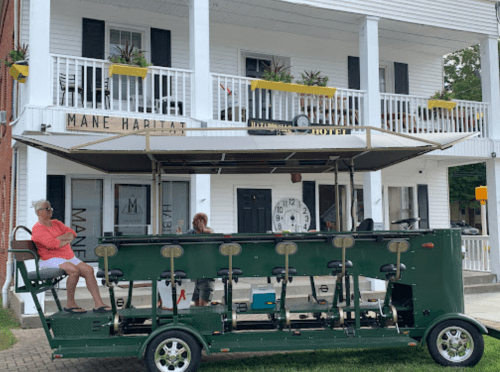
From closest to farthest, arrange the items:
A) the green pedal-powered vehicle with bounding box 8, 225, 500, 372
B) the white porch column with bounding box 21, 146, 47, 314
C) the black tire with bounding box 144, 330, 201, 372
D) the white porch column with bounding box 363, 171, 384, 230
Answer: the black tire with bounding box 144, 330, 201, 372 < the green pedal-powered vehicle with bounding box 8, 225, 500, 372 < the white porch column with bounding box 21, 146, 47, 314 < the white porch column with bounding box 363, 171, 384, 230

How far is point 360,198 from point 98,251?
33.3ft

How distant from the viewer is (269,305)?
19.5 feet

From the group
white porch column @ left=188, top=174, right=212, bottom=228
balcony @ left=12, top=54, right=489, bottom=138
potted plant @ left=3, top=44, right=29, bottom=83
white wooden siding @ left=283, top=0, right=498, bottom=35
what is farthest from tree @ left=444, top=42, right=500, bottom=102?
potted plant @ left=3, top=44, right=29, bottom=83

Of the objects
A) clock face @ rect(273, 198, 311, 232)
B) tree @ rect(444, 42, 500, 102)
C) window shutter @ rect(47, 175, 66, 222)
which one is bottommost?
clock face @ rect(273, 198, 311, 232)

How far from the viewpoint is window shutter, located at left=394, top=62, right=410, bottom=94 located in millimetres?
14930

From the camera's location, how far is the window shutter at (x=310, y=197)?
13672mm

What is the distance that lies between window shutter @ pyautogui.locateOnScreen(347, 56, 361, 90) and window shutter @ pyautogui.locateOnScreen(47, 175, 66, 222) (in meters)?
7.62

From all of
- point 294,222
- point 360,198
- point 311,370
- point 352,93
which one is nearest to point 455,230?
point 311,370

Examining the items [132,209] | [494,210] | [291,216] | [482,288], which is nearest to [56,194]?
[132,209]

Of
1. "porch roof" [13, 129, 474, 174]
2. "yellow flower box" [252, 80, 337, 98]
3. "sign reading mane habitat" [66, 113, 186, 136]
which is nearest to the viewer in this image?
"porch roof" [13, 129, 474, 174]

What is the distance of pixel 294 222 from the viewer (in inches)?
530

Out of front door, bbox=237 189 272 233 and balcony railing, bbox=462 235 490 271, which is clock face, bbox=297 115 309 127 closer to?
front door, bbox=237 189 272 233

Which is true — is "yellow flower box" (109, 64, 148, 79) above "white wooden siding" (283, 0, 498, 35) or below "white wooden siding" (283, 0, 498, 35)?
below

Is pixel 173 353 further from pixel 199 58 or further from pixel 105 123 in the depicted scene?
pixel 199 58
